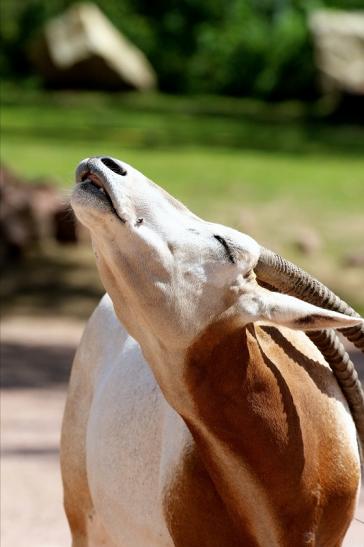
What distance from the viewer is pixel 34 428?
6.48 metres

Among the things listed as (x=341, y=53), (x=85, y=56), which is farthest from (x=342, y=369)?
(x=85, y=56)

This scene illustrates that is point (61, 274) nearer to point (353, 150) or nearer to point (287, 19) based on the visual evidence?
point (353, 150)

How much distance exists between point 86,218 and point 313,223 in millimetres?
8740

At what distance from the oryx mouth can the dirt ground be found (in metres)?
1.84

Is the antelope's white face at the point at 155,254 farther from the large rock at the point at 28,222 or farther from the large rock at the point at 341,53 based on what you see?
the large rock at the point at 341,53

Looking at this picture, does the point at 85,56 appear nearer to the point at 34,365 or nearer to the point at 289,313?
the point at 34,365

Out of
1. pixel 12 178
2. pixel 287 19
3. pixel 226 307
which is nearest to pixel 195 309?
pixel 226 307

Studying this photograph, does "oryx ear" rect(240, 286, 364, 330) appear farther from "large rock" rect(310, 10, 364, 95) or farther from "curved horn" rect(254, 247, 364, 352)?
"large rock" rect(310, 10, 364, 95)

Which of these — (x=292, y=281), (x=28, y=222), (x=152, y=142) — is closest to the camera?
(x=292, y=281)

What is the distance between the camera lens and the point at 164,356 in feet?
9.82

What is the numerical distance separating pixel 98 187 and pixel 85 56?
19040 mm

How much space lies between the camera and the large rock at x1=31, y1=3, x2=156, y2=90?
21719 millimetres

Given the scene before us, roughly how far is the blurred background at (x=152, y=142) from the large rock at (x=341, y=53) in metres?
0.03

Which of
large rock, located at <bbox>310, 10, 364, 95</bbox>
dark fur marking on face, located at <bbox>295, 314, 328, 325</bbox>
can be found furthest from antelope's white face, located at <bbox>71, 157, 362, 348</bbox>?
large rock, located at <bbox>310, 10, 364, 95</bbox>
